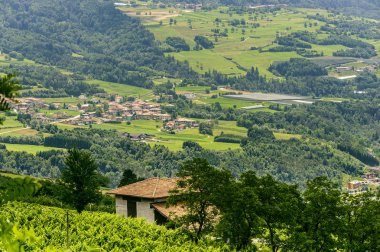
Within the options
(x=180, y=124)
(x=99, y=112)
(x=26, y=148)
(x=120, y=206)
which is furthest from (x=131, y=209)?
(x=99, y=112)

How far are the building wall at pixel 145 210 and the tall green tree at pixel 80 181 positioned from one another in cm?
250

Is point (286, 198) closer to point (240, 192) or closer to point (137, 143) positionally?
point (240, 192)

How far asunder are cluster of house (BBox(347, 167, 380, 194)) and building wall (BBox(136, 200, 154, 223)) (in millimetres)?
60268

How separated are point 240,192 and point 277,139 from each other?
105784mm

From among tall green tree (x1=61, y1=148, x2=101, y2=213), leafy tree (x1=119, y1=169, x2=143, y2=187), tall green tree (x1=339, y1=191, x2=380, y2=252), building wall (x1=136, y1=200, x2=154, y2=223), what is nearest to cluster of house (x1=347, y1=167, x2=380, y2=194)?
leafy tree (x1=119, y1=169, x2=143, y2=187)

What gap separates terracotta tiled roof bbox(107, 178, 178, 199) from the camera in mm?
42156

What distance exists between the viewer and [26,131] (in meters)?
130

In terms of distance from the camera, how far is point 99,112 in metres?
157

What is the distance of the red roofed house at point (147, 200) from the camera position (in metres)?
41.5

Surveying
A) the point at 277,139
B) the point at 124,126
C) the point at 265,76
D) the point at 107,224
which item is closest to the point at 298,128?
the point at 277,139

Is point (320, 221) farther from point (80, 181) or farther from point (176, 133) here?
point (176, 133)

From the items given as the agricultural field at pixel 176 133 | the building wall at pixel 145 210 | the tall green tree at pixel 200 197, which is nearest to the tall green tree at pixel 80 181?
the building wall at pixel 145 210

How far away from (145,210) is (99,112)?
380 feet

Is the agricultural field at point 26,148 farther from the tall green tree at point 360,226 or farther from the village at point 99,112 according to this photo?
the tall green tree at point 360,226
